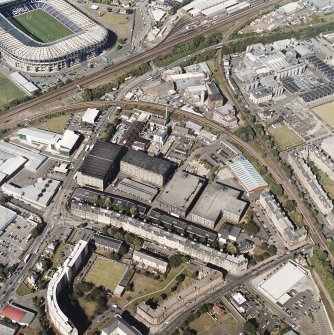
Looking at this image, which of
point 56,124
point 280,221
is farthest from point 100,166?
point 280,221

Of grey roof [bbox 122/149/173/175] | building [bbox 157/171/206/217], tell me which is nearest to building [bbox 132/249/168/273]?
building [bbox 157/171/206/217]

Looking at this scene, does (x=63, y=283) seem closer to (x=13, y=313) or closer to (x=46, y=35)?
(x=13, y=313)

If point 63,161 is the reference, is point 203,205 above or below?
above

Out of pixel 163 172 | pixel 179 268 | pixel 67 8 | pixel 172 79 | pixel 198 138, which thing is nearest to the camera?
pixel 179 268

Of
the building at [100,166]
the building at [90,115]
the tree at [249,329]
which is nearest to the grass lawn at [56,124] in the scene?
the building at [90,115]

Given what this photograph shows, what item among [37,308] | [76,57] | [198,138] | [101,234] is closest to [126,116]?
[198,138]

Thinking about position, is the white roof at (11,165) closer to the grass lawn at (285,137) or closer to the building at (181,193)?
the building at (181,193)

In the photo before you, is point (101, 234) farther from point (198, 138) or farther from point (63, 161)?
point (198, 138)

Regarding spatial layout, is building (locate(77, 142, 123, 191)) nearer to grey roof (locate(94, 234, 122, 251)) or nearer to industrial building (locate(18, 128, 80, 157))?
industrial building (locate(18, 128, 80, 157))
